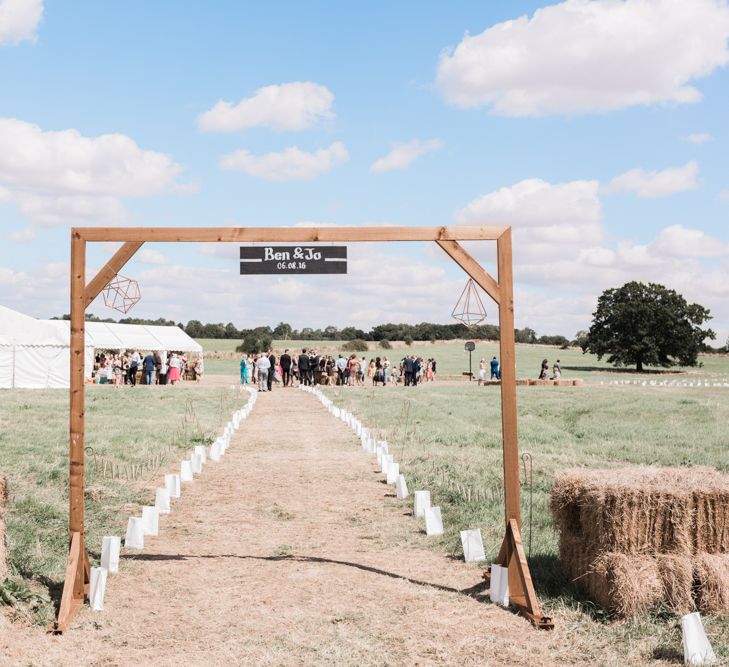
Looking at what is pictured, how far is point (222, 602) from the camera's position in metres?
7.11

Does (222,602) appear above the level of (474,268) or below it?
below

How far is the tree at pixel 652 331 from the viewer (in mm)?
81250

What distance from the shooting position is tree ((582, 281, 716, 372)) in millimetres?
81250

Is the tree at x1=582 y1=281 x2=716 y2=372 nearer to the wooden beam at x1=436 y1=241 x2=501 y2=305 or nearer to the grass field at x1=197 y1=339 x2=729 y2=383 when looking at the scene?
the grass field at x1=197 y1=339 x2=729 y2=383

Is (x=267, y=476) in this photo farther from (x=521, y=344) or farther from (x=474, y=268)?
(x=521, y=344)

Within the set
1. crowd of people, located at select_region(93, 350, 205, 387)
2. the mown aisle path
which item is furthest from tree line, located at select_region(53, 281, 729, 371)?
the mown aisle path

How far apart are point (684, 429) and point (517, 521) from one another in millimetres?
17297

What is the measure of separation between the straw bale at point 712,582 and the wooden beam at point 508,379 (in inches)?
63.7

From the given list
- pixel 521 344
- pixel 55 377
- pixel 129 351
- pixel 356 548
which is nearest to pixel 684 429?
pixel 356 548

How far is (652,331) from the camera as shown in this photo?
82.0m

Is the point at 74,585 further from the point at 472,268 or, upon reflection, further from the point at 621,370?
the point at 621,370

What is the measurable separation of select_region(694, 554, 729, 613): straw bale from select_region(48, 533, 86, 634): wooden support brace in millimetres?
5261

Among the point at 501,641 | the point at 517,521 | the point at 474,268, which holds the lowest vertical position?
the point at 501,641

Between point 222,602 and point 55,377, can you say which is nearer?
point 222,602
